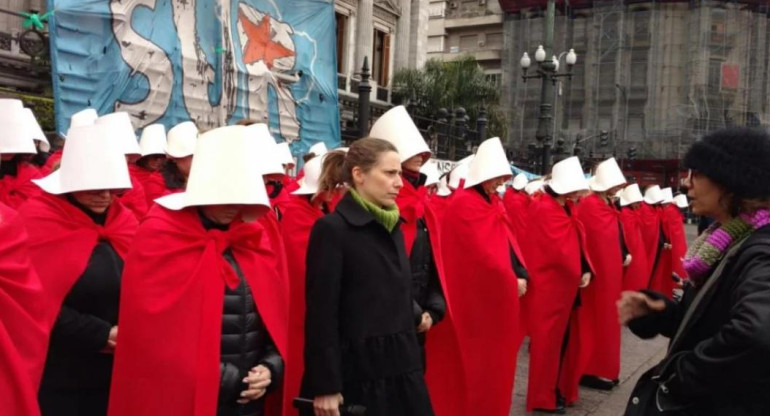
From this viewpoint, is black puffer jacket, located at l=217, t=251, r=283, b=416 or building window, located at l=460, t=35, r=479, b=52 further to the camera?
building window, located at l=460, t=35, r=479, b=52

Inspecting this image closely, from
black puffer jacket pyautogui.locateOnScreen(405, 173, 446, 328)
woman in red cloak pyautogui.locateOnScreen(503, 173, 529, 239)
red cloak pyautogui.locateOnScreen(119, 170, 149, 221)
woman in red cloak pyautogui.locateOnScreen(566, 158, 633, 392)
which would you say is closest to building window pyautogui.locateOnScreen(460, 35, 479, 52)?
woman in red cloak pyautogui.locateOnScreen(503, 173, 529, 239)

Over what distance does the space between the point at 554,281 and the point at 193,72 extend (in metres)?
7.06

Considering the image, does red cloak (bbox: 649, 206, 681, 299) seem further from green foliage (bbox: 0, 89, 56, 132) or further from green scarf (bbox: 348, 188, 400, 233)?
green foliage (bbox: 0, 89, 56, 132)

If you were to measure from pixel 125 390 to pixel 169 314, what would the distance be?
1.23 ft

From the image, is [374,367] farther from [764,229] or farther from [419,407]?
[764,229]

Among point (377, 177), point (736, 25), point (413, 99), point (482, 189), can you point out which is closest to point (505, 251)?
point (482, 189)

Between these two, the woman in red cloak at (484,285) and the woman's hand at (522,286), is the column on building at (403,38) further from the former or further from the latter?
the woman in red cloak at (484,285)

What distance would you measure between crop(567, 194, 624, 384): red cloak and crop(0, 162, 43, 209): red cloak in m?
→ 4.93

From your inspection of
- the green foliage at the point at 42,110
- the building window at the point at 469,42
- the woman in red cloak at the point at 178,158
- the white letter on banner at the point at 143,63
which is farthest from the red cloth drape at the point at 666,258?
the building window at the point at 469,42

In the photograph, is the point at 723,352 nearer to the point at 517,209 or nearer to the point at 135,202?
the point at 135,202

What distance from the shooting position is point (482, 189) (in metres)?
6.51

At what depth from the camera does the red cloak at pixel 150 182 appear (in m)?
6.25

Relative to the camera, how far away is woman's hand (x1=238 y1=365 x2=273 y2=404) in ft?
11.3

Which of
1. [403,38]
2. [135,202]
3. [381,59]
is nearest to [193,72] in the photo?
[135,202]
